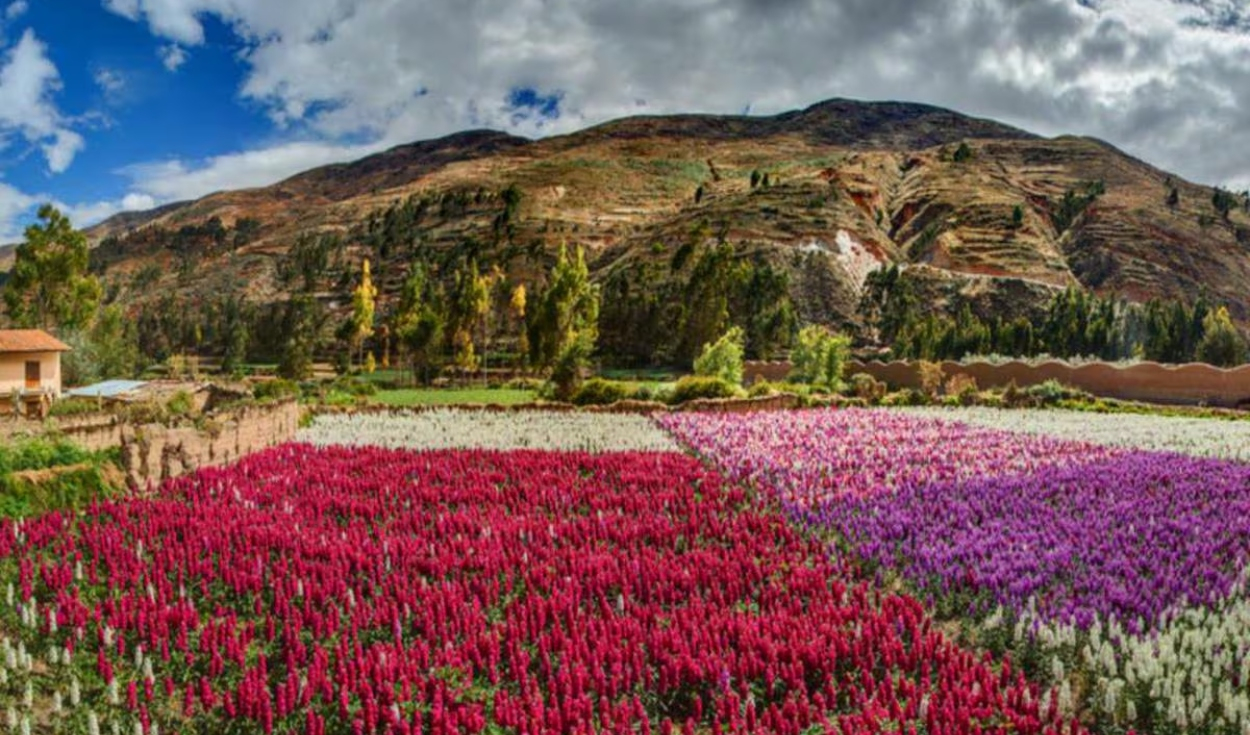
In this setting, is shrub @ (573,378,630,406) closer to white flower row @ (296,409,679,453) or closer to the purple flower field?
white flower row @ (296,409,679,453)

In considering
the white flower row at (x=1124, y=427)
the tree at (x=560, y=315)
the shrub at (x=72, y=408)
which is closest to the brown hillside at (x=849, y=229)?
the tree at (x=560, y=315)

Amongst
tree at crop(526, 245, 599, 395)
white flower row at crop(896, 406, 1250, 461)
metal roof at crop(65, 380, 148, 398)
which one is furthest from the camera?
tree at crop(526, 245, 599, 395)

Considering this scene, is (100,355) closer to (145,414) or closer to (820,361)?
(145,414)

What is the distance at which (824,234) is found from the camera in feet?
368

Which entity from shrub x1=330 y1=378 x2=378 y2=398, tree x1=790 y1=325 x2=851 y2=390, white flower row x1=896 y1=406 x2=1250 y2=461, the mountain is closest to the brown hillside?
the mountain

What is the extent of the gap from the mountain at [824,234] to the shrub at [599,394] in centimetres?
5088

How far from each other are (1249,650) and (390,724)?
6.52m

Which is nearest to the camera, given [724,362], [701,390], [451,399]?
[701,390]

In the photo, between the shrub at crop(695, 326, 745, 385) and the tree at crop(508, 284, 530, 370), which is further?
the tree at crop(508, 284, 530, 370)

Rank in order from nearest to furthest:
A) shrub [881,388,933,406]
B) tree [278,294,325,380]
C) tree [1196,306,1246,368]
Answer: shrub [881,388,933,406] → tree [1196,306,1246,368] → tree [278,294,325,380]

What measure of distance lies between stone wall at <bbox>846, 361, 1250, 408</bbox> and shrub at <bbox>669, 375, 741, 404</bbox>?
570 inches

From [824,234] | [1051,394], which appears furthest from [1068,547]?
[824,234]

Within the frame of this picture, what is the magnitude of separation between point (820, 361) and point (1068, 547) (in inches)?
1403

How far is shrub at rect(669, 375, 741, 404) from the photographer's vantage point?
29291mm
